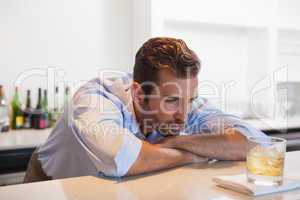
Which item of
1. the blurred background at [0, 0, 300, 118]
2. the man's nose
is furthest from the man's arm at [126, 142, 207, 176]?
the blurred background at [0, 0, 300, 118]

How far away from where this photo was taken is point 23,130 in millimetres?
2193

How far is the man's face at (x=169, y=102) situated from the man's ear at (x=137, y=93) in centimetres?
2

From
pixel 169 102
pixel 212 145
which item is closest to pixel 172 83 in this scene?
pixel 169 102

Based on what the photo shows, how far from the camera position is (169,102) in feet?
3.50

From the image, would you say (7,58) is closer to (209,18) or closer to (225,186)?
(209,18)

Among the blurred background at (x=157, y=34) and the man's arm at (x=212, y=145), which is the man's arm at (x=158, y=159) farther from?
the blurred background at (x=157, y=34)

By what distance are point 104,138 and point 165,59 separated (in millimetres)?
302

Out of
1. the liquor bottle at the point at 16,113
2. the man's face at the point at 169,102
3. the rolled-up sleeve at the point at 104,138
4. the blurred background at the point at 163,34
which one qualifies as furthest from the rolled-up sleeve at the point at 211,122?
the liquor bottle at the point at 16,113

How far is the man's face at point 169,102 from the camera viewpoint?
1.04m

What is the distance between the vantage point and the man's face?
1.04 metres

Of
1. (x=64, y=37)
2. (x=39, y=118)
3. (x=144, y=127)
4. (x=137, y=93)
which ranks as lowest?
(x=39, y=118)

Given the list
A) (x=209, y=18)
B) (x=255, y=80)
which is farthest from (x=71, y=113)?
(x=255, y=80)

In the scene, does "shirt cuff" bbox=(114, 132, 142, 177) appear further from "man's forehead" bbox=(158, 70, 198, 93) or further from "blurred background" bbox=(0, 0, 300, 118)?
"blurred background" bbox=(0, 0, 300, 118)

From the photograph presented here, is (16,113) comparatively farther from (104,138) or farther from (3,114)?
(104,138)
